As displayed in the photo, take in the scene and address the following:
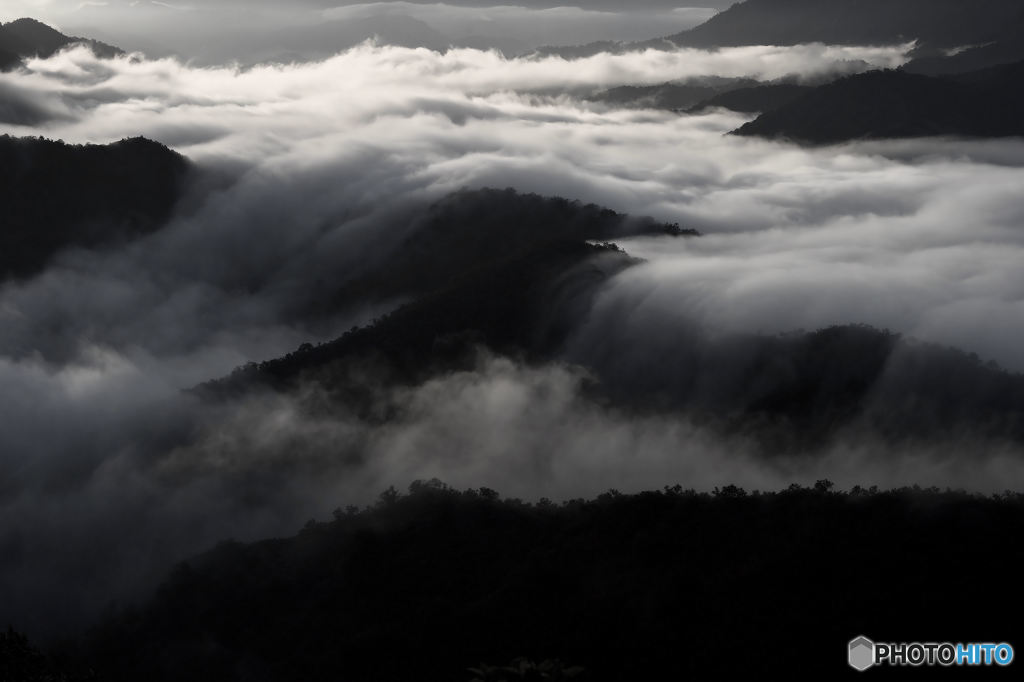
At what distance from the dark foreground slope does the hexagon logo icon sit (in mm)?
1179

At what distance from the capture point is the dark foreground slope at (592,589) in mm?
64938

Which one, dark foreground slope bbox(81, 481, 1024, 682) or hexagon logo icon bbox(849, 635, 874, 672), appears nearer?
hexagon logo icon bbox(849, 635, 874, 672)

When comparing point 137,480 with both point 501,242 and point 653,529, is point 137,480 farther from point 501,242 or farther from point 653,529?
point 501,242

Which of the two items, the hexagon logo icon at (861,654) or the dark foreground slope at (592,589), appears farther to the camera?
the dark foreground slope at (592,589)

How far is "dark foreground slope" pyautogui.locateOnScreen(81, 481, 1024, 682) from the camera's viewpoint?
6494cm

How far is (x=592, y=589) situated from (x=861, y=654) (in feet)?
68.2

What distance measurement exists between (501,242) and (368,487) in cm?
8433

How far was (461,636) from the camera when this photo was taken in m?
74.6

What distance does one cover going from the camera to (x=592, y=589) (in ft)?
247

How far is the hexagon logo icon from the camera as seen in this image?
60000 millimetres

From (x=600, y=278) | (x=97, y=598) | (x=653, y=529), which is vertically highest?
(x=600, y=278)

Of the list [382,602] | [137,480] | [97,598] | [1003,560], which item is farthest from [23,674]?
[1003,560]

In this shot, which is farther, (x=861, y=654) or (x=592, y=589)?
(x=592, y=589)

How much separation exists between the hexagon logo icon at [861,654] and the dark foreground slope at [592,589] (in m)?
1.18
